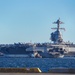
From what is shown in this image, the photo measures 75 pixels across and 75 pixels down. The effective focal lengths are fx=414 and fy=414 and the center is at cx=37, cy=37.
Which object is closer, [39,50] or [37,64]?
[37,64]

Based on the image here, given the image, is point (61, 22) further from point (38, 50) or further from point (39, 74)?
point (39, 74)

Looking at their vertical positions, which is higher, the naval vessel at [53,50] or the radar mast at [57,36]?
the radar mast at [57,36]

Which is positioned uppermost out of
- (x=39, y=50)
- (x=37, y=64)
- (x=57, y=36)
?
(x=57, y=36)

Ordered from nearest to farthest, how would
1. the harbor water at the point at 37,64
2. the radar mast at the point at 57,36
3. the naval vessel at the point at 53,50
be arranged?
the harbor water at the point at 37,64, the naval vessel at the point at 53,50, the radar mast at the point at 57,36

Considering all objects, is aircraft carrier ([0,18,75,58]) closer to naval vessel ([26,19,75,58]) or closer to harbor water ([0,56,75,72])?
naval vessel ([26,19,75,58])

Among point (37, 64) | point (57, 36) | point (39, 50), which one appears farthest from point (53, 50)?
point (37, 64)

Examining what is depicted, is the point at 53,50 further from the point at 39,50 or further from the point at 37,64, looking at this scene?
the point at 37,64

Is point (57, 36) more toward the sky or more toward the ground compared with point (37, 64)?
more toward the sky

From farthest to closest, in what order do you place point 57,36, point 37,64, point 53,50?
point 57,36 → point 53,50 → point 37,64

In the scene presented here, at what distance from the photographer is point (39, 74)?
1742 centimetres

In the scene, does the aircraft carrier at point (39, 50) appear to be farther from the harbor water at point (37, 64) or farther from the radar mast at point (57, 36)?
the harbor water at point (37, 64)

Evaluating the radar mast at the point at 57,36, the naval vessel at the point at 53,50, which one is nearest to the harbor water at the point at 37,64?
the naval vessel at the point at 53,50

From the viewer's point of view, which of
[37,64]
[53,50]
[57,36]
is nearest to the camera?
[37,64]

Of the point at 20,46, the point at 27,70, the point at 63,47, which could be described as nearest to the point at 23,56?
the point at 20,46
